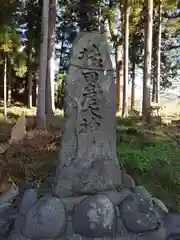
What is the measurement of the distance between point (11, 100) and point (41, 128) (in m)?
13.9

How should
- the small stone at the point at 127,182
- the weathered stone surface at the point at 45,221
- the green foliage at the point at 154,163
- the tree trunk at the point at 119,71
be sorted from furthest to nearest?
the tree trunk at the point at 119,71 → the green foliage at the point at 154,163 → the small stone at the point at 127,182 → the weathered stone surface at the point at 45,221

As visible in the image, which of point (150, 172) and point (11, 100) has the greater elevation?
point (11, 100)

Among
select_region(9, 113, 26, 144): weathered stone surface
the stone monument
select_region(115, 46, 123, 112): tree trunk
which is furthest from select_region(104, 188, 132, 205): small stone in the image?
select_region(115, 46, 123, 112): tree trunk

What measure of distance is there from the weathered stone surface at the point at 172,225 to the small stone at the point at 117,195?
24.0 inches

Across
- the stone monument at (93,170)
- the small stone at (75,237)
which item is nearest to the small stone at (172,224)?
the stone monument at (93,170)

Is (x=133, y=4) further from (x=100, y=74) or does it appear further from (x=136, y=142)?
(x=100, y=74)

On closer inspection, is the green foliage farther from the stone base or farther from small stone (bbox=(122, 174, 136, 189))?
the stone base

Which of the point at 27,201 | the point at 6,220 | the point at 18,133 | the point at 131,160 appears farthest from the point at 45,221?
the point at 18,133

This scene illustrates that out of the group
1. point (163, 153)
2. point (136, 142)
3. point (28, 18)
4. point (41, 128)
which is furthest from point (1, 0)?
point (163, 153)

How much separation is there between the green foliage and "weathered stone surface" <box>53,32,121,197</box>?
227 centimetres

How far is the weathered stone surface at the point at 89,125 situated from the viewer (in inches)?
159

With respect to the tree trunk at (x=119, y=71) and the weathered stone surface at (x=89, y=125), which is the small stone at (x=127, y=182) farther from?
the tree trunk at (x=119, y=71)

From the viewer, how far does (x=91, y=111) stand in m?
4.11

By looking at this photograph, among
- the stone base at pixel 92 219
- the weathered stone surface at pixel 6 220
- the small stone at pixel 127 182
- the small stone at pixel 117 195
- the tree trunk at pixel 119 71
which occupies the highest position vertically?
the tree trunk at pixel 119 71
